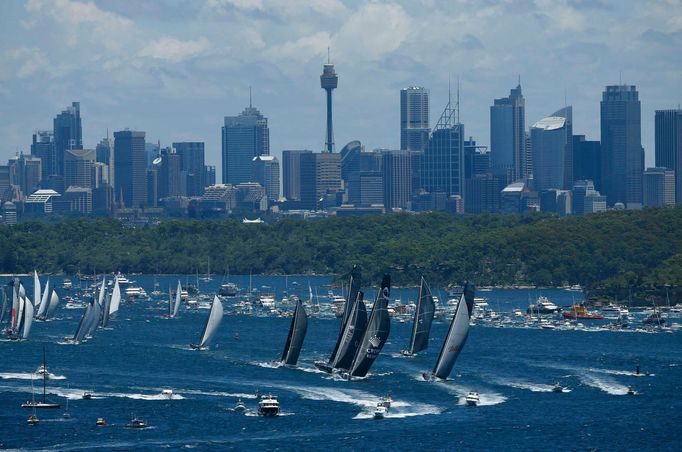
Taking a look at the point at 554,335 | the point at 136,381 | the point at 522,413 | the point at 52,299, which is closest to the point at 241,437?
the point at 522,413

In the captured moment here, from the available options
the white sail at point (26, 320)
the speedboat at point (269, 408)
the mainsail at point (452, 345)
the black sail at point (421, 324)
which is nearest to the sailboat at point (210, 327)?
the white sail at point (26, 320)

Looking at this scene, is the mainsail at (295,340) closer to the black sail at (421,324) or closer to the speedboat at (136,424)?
the black sail at (421,324)

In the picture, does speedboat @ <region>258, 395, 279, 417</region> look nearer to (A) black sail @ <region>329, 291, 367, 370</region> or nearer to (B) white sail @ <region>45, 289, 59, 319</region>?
(A) black sail @ <region>329, 291, 367, 370</region>

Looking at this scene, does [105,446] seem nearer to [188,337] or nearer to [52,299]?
[188,337]

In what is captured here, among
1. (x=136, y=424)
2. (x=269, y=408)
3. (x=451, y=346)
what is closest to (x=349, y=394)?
(x=451, y=346)

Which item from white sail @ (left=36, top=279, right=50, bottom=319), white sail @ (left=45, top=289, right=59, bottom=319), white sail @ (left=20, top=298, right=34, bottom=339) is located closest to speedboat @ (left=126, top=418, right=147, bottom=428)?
white sail @ (left=20, top=298, right=34, bottom=339)

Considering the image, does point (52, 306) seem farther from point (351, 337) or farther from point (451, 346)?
point (451, 346)
